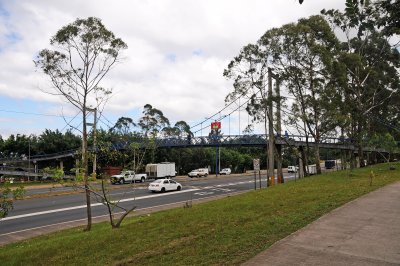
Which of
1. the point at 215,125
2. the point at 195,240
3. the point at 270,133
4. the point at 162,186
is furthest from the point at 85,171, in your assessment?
the point at 215,125

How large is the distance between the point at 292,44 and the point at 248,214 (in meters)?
22.3

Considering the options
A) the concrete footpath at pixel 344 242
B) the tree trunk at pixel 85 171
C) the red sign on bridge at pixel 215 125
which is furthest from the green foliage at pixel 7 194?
the red sign on bridge at pixel 215 125

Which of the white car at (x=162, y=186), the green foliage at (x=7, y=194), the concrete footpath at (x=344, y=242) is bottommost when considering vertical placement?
the white car at (x=162, y=186)

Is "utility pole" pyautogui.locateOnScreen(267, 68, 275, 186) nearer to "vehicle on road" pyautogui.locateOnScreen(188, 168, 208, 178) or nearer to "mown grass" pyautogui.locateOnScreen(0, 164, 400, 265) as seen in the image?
"mown grass" pyautogui.locateOnScreen(0, 164, 400, 265)

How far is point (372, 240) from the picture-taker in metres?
7.79

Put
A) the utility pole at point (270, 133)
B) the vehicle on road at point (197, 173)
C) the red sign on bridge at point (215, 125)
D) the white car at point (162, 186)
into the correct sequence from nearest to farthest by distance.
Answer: the utility pole at point (270, 133) → the white car at point (162, 186) → the vehicle on road at point (197, 173) → the red sign on bridge at point (215, 125)

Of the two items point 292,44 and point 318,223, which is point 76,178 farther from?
point 292,44

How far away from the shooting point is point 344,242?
7.64m

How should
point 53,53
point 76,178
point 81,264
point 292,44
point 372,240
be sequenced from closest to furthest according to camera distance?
point 372,240 → point 81,264 → point 76,178 → point 53,53 → point 292,44

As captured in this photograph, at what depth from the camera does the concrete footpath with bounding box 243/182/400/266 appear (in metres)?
6.59

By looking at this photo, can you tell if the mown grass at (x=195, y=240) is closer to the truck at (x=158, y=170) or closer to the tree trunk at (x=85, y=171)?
the tree trunk at (x=85, y=171)

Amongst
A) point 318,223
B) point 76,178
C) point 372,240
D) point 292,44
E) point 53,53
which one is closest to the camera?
point 372,240

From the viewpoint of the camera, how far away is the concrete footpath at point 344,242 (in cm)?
659

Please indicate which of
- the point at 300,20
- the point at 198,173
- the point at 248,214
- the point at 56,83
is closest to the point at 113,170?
the point at 198,173
